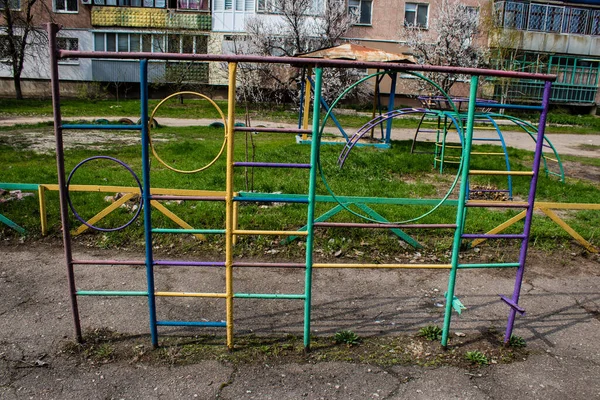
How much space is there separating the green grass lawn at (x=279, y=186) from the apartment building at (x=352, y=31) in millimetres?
14370

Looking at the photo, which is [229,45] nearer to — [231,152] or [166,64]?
[166,64]

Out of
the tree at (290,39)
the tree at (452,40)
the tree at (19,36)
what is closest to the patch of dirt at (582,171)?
the tree at (290,39)

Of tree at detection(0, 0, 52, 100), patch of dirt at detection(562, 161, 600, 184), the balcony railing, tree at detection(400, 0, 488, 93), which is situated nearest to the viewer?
patch of dirt at detection(562, 161, 600, 184)

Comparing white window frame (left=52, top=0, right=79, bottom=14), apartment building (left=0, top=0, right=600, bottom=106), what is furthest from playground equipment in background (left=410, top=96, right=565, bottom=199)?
white window frame (left=52, top=0, right=79, bottom=14)

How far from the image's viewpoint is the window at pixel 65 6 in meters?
27.9

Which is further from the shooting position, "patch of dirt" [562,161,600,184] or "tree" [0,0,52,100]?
"tree" [0,0,52,100]

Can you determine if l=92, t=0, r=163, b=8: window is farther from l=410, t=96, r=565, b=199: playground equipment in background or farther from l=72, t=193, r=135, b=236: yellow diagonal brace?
l=72, t=193, r=135, b=236: yellow diagonal brace

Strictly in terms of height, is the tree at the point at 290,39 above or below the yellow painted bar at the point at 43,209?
above

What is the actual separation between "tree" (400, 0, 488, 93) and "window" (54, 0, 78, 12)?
17388mm

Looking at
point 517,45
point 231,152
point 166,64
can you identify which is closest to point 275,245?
point 231,152

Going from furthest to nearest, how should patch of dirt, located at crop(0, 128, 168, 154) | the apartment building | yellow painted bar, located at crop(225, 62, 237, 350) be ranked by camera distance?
the apartment building
patch of dirt, located at crop(0, 128, 168, 154)
yellow painted bar, located at crop(225, 62, 237, 350)

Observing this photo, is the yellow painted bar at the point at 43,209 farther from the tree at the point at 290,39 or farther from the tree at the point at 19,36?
the tree at the point at 19,36

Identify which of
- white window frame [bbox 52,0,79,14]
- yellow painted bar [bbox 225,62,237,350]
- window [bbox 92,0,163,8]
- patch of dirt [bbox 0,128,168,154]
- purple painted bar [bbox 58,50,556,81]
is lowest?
patch of dirt [bbox 0,128,168,154]

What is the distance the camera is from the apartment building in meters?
26.2
